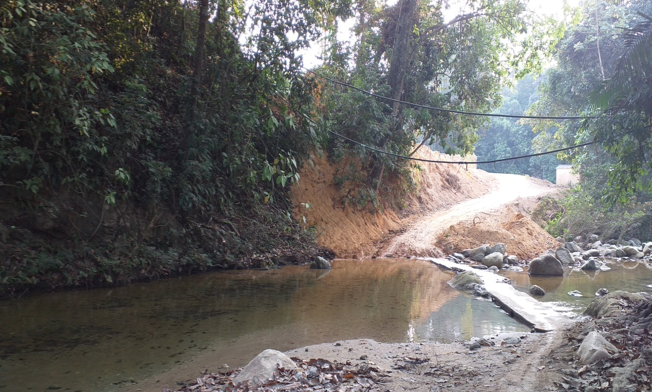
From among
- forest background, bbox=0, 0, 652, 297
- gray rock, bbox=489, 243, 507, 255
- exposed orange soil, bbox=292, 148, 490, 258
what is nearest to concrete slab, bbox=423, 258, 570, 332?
forest background, bbox=0, 0, 652, 297

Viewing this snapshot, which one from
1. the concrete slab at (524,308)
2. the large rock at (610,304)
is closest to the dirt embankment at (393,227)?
the concrete slab at (524,308)

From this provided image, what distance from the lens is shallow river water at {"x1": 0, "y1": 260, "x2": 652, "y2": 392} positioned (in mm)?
4895

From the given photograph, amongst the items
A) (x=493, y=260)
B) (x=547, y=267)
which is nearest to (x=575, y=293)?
(x=547, y=267)

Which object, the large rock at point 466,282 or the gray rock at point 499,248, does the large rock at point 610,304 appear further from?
the gray rock at point 499,248

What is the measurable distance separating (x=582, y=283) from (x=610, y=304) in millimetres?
4727

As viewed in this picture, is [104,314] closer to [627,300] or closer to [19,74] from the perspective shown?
[19,74]

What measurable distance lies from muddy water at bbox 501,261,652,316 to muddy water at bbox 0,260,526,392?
1.57 m

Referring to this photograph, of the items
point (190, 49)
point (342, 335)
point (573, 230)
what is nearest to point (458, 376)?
point (342, 335)

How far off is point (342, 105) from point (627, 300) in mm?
11328

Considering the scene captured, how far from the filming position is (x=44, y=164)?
8.02 metres

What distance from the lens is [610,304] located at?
646 centimetres

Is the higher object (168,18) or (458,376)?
(168,18)

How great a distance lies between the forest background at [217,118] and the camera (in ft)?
25.1

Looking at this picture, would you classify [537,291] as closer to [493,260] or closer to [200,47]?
[493,260]
